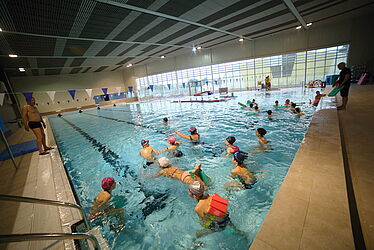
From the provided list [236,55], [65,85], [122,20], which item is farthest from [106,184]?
[65,85]

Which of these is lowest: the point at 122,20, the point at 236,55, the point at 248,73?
the point at 248,73

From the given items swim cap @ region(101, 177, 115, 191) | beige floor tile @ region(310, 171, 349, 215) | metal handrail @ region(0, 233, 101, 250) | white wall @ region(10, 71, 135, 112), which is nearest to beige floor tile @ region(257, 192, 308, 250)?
beige floor tile @ region(310, 171, 349, 215)

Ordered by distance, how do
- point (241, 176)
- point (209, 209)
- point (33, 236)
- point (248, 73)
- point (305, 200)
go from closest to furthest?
point (33, 236)
point (305, 200)
point (209, 209)
point (241, 176)
point (248, 73)

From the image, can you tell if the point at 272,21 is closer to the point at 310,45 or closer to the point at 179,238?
the point at 310,45

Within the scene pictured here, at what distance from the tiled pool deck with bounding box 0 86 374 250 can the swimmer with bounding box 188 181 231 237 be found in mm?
Result: 462

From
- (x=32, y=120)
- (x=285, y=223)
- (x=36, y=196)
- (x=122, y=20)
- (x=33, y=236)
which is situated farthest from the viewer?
(x=122, y=20)

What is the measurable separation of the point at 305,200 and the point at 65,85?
1113 inches

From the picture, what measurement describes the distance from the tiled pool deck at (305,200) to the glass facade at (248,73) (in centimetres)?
1587

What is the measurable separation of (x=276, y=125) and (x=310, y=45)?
13.8 meters

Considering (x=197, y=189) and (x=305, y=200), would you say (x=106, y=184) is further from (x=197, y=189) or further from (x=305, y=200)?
(x=305, y=200)

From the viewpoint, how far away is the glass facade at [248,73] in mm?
15031

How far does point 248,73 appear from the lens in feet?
60.8

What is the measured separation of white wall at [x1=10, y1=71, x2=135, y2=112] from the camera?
65.0 ft

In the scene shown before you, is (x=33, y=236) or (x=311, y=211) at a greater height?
(x=33, y=236)
